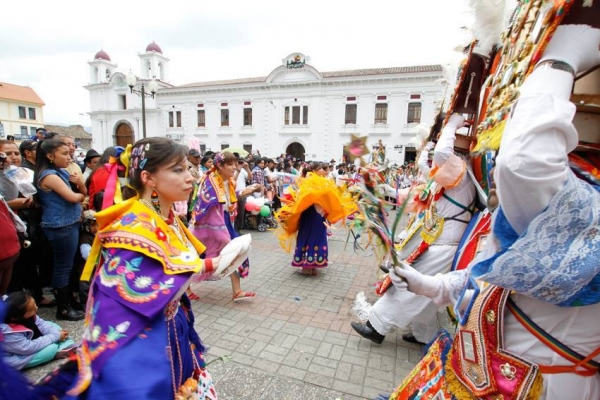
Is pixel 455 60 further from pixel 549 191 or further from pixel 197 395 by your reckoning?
pixel 197 395

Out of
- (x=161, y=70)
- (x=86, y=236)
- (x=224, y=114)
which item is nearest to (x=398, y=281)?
(x=86, y=236)

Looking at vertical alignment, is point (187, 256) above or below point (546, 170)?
below

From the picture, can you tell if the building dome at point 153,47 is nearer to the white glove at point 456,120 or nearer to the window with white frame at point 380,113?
the window with white frame at point 380,113

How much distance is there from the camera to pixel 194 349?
1815 millimetres

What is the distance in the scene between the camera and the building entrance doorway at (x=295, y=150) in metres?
29.6

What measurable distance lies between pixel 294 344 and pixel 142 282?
220 cm

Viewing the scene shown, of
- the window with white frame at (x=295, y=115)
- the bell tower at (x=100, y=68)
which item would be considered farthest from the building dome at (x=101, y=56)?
the window with white frame at (x=295, y=115)

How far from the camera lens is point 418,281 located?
1396 mm

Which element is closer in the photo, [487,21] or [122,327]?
[122,327]

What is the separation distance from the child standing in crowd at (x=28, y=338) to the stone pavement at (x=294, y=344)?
0.13 m

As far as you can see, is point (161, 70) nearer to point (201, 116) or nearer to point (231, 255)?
point (201, 116)

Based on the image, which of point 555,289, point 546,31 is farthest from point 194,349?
point 546,31

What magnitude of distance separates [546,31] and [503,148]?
355 mm

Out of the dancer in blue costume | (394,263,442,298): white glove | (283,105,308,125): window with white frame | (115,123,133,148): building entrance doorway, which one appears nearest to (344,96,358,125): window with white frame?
(283,105,308,125): window with white frame
